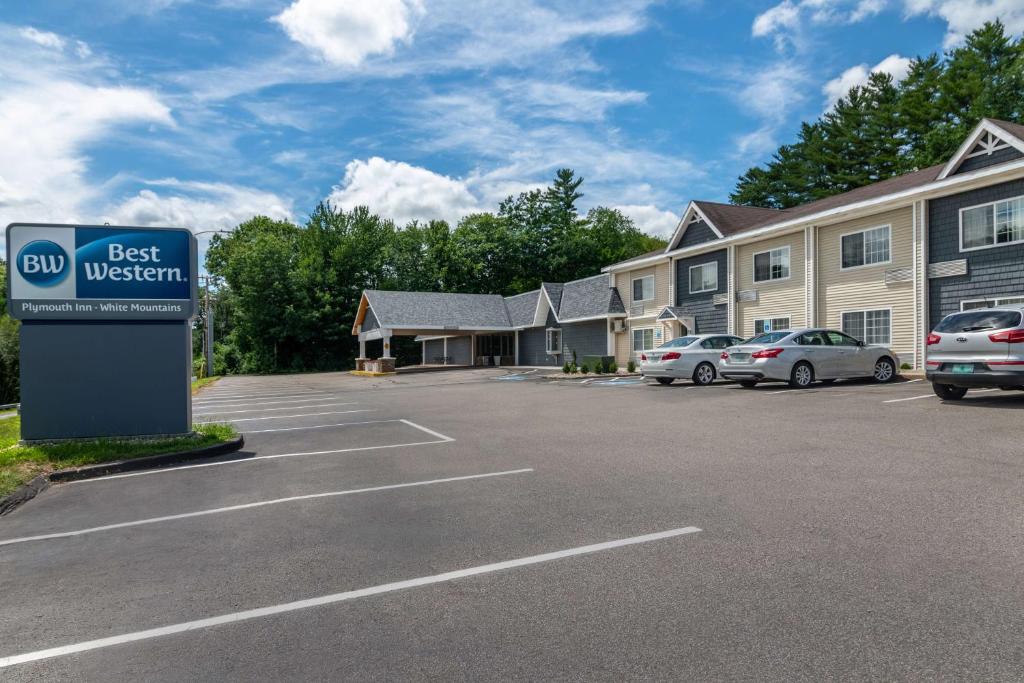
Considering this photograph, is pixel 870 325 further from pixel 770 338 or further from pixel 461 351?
pixel 461 351

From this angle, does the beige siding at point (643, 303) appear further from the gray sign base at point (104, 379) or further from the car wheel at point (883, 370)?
the gray sign base at point (104, 379)

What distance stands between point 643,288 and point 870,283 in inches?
509

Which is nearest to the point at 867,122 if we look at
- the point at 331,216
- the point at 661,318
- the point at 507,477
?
the point at 661,318

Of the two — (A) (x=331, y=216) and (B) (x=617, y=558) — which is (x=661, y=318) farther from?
(A) (x=331, y=216)

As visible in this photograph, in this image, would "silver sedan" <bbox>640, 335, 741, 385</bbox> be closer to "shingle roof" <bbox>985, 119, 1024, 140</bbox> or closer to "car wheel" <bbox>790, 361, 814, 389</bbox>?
"car wheel" <bbox>790, 361, 814, 389</bbox>

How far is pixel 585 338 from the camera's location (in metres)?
37.8

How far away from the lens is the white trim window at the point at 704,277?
93.5ft

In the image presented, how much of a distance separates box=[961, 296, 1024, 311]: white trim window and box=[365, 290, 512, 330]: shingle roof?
30.3 metres

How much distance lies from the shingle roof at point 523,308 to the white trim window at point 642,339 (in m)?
10.8

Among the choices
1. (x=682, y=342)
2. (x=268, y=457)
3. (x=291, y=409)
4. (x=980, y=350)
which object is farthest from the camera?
(x=682, y=342)

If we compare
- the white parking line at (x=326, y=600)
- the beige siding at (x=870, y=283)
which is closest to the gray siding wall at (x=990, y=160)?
the beige siding at (x=870, y=283)

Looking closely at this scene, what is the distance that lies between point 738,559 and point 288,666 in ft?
9.23

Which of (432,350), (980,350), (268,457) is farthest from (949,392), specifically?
(432,350)

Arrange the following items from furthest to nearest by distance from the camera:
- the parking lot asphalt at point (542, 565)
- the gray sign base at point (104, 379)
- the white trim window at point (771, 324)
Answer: the white trim window at point (771, 324) → the gray sign base at point (104, 379) → the parking lot asphalt at point (542, 565)
